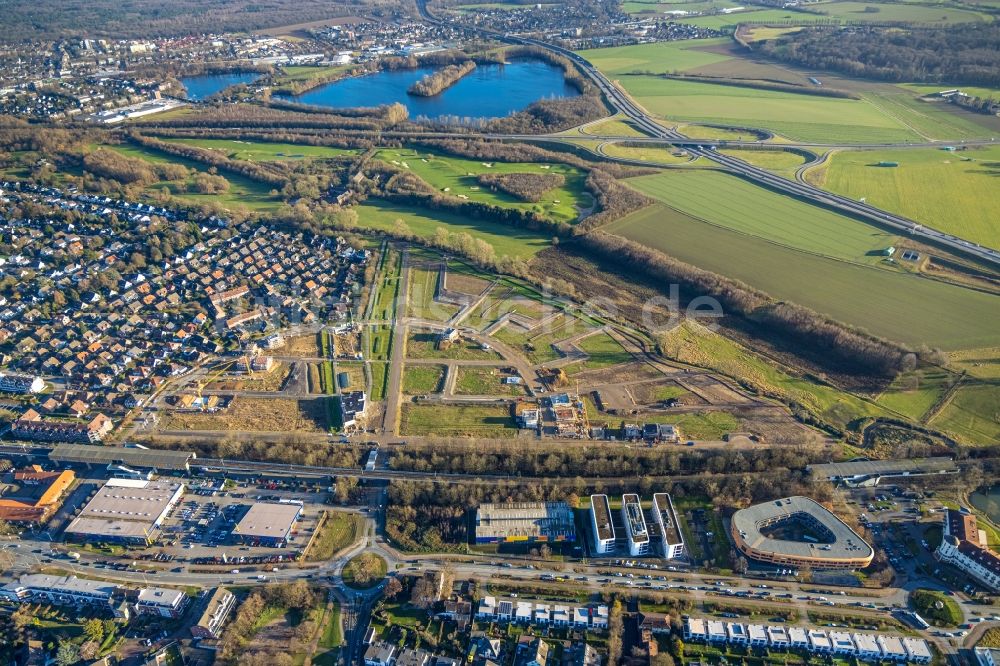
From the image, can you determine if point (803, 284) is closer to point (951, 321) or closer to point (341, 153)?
point (951, 321)

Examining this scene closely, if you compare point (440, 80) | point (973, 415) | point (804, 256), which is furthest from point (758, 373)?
point (440, 80)

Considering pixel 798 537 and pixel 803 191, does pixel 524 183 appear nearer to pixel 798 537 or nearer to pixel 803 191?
pixel 803 191

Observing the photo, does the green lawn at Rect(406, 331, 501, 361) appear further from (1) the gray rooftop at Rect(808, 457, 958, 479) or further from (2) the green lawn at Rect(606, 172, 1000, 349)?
(2) the green lawn at Rect(606, 172, 1000, 349)

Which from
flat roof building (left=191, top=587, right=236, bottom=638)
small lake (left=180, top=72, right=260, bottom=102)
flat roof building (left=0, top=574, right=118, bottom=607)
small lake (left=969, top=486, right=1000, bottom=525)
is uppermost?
small lake (left=180, top=72, right=260, bottom=102)

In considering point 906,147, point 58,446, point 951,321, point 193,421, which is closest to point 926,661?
point 951,321

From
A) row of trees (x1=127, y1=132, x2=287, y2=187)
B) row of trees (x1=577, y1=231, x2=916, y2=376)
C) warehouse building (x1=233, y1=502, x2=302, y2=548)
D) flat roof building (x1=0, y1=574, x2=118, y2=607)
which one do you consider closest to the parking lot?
warehouse building (x1=233, y1=502, x2=302, y2=548)

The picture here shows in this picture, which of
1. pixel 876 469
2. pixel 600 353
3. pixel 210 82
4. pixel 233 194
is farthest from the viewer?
pixel 210 82

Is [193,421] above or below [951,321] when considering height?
below
